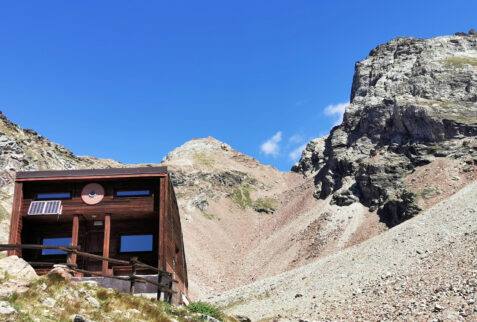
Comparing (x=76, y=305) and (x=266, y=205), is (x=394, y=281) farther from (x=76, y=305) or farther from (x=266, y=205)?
(x=266, y=205)

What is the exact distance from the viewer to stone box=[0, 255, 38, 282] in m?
13.4

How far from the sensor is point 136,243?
2784 centimetres

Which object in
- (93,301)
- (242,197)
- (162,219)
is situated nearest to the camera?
(93,301)

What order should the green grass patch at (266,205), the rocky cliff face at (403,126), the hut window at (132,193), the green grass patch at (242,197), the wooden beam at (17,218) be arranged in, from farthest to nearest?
1. the green grass patch at (242,197)
2. the green grass patch at (266,205)
3. the rocky cliff face at (403,126)
4. the hut window at (132,193)
5. the wooden beam at (17,218)

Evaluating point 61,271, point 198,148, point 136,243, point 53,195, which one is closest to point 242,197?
point 198,148

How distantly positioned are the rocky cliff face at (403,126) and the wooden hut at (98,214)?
57176mm

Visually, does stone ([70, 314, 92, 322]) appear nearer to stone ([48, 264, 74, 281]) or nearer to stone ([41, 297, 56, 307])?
stone ([41, 297, 56, 307])

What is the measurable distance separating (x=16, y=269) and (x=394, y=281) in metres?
29.7

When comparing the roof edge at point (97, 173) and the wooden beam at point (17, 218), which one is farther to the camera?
the roof edge at point (97, 173)

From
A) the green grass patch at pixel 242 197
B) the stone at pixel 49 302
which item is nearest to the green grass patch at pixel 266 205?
the green grass patch at pixel 242 197

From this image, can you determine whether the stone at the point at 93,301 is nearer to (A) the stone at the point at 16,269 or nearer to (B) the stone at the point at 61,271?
(B) the stone at the point at 61,271

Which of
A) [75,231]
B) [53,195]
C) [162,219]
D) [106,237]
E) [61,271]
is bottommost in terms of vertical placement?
[61,271]

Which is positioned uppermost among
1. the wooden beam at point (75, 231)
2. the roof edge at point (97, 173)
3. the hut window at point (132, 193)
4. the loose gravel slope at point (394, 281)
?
the roof edge at point (97, 173)

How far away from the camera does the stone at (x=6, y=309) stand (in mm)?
9945
